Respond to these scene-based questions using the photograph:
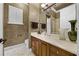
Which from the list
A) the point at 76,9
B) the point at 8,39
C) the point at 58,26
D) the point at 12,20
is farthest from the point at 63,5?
the point at 8,39

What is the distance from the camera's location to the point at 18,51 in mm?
1622

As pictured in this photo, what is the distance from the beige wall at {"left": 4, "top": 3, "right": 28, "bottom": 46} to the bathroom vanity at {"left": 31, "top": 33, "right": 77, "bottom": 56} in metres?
0.15

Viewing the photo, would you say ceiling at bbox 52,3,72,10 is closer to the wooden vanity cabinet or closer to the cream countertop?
the cream countertop

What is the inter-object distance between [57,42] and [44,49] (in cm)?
22

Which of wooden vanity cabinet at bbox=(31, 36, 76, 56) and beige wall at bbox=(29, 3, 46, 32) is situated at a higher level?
beige wall at bbox=(29, 3, 46, 32)

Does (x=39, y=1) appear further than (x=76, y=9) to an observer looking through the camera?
Yes

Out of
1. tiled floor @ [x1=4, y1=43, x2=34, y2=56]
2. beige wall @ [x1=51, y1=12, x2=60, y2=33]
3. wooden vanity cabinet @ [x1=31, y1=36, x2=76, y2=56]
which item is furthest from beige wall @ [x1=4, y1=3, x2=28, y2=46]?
beige wall @ [x1=51, y1=12, x2=60, y2=33]

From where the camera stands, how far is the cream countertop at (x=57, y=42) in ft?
4.49

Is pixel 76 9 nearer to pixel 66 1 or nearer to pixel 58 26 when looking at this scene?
pixel 66 1

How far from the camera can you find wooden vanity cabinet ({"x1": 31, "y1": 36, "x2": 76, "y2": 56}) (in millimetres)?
1473

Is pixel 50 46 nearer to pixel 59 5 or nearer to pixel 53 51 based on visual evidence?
pixel 53 51

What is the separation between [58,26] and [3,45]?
2.65ft

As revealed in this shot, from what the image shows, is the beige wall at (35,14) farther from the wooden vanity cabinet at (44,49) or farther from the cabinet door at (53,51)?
the cabinet door at (53,51)

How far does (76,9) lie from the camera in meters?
1.51
